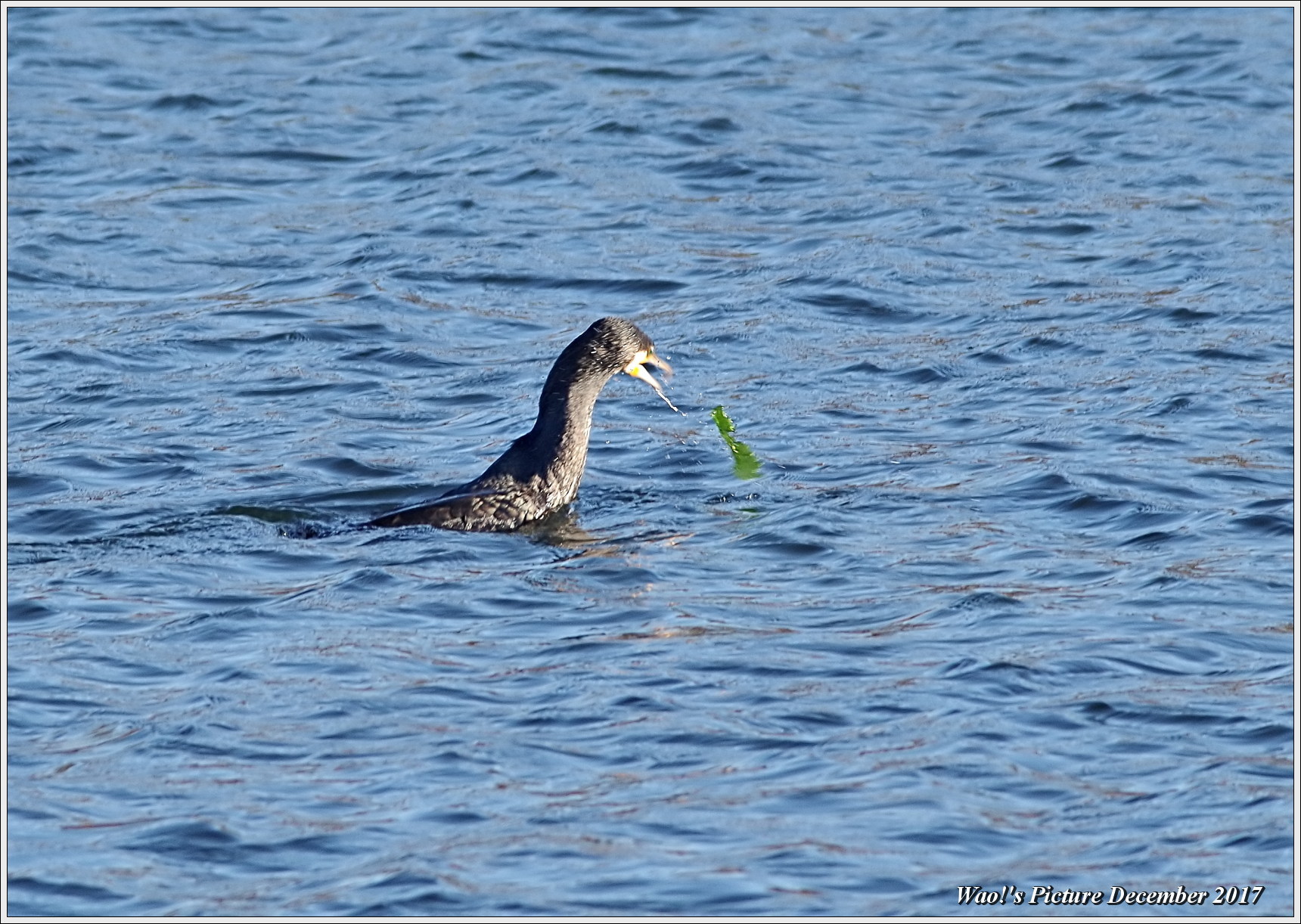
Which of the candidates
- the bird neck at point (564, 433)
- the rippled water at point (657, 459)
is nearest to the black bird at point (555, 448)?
the bird neck at point (564, 433)

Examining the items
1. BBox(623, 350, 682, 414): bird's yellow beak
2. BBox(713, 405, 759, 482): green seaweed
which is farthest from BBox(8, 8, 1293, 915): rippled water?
BBox(623, 350, 682, 414): bird's yellow beak

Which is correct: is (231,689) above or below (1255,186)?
below

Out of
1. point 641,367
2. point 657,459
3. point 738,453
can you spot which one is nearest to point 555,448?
point 641,367

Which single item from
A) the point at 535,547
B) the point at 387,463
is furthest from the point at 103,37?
the point at 535,547

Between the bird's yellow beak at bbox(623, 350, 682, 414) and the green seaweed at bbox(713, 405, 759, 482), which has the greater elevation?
the bird's yellow beak at bbox(623, 350, 682, 414)

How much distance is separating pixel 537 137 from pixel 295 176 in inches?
96.3

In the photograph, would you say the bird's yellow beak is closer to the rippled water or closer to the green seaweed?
the green seaweed

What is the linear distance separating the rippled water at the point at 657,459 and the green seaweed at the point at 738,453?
0.69ft

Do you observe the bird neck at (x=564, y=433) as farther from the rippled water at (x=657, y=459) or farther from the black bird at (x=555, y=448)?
the rippled water at (x=657, y=459)

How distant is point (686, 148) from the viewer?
62.7 feet

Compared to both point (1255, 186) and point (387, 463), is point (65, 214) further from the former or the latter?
point (1255, 186)

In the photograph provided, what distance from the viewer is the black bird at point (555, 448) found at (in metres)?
11.0

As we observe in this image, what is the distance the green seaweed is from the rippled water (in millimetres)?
211

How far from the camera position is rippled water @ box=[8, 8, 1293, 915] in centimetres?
731
